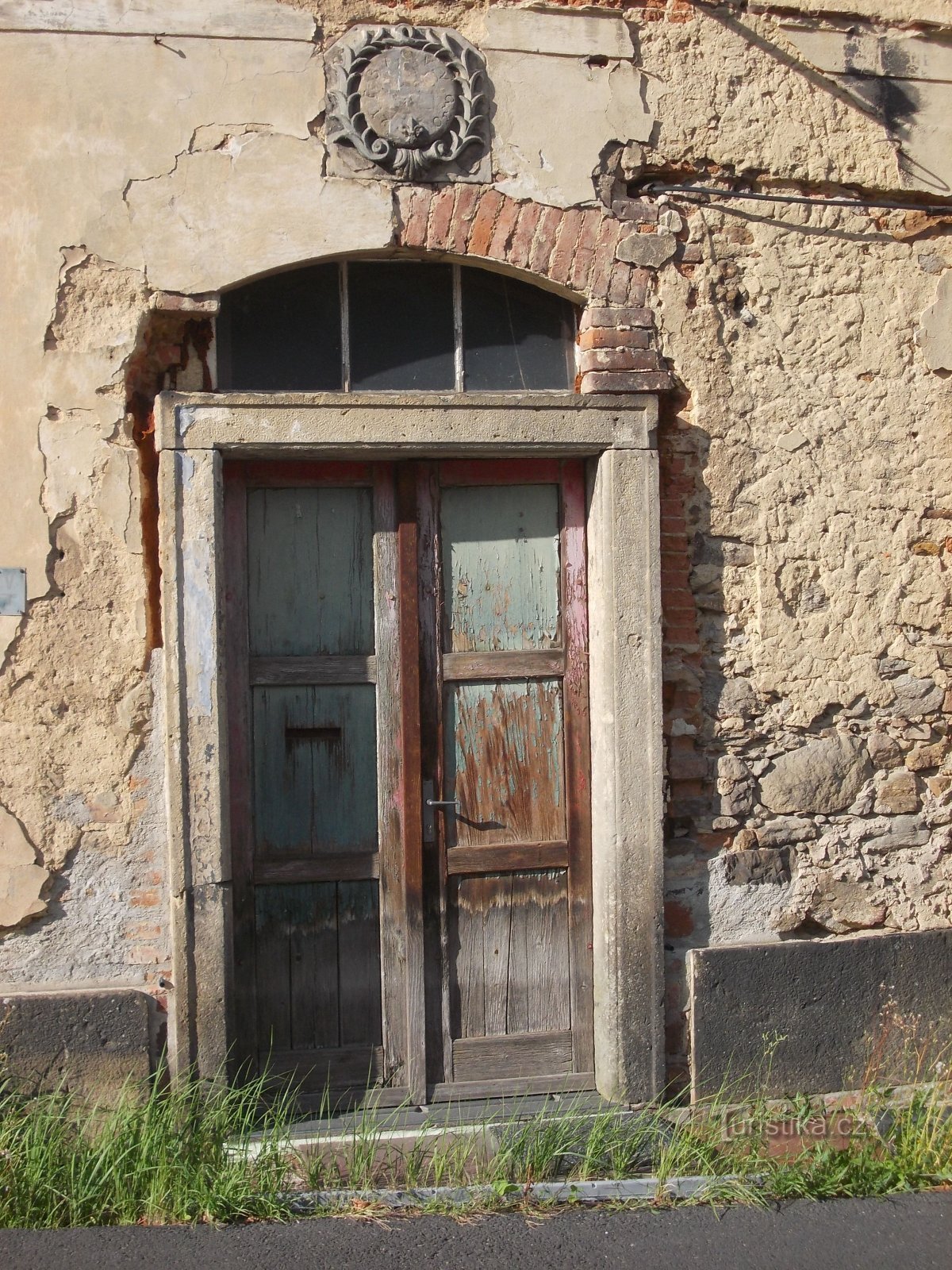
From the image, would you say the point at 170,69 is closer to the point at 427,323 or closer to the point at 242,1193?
the point at 427,323

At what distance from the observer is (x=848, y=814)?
3809mm

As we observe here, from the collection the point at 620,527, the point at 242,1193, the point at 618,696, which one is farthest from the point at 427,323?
the point at 242,1193

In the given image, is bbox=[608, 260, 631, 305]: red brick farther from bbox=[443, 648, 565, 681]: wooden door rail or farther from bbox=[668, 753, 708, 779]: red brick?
bbox=[668, 753, 708, 779]: red brick

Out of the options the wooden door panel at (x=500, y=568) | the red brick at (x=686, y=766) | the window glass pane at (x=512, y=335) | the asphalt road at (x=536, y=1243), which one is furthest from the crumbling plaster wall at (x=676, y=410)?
the asphalt road at (x=536, y=1243)

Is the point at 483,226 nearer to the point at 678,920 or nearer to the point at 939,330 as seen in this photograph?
the point at 939,330

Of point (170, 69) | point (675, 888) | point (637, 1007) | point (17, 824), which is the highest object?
point (170, 69)

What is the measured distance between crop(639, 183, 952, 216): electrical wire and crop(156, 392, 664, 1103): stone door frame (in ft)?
2.38

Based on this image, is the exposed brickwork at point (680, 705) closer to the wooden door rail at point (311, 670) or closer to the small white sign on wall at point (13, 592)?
the wooden door rail at point (311, 670)

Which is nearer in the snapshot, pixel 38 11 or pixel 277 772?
pixel 38 11

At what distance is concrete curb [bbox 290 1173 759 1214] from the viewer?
314 cm

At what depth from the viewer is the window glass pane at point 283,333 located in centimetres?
361

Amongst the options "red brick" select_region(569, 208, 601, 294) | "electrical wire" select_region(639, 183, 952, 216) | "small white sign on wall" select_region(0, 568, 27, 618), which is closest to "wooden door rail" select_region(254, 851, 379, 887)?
"small white sign on wall" select_region(0, 568, 27, 618)

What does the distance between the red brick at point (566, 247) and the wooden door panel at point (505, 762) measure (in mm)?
1344

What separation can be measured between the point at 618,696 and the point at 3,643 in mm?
1908
